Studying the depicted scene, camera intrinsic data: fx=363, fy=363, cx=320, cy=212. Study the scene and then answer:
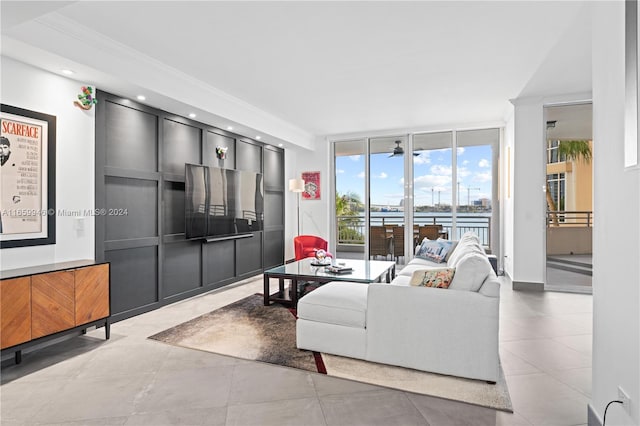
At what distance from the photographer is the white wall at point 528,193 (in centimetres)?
522

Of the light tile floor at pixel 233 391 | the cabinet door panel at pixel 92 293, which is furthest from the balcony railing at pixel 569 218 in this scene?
the cabinet door panel at pixel 92 293

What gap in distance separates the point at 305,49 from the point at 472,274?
2.58 meters

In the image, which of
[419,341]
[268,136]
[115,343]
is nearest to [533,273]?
[419,341]

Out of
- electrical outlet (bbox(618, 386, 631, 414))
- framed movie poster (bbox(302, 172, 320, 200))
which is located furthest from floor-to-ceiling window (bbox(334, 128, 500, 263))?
electrical outlet (bbox(618, 386, 631, 414))

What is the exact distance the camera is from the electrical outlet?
1.55 metres

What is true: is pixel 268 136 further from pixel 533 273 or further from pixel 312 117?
pixel 533 273

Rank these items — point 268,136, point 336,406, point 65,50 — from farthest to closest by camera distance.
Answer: point 268,136, point 65,50, point 336,406

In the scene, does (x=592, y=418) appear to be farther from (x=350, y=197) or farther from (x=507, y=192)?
(x=350, y=197)

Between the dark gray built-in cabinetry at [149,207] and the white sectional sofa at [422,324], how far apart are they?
2.33m

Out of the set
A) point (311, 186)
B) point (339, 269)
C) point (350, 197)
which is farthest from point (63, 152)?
point (350, 197)

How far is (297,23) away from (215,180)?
9.01ft

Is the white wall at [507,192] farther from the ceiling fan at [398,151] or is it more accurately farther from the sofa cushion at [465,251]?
the ceiling fan at [398,151]

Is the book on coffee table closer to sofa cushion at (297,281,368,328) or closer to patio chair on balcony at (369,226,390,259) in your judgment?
sofa cushion at (297,281,368,328)

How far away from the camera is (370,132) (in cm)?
748
